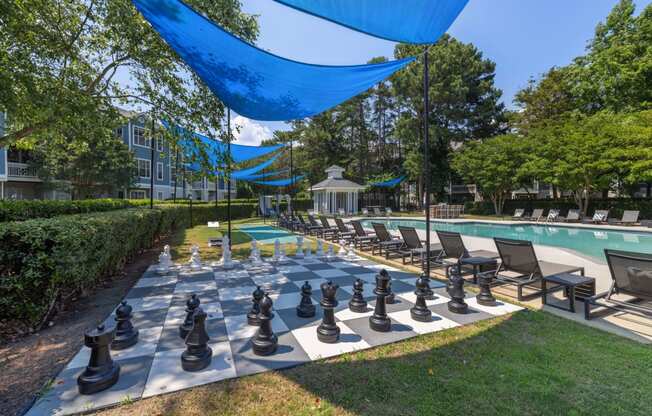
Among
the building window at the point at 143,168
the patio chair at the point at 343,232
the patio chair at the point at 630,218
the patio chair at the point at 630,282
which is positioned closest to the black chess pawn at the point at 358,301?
the patio chair at the point at 630,282

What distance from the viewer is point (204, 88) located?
7457mm

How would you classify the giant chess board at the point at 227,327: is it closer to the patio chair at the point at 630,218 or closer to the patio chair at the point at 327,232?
the patio chair at the point at 327,232

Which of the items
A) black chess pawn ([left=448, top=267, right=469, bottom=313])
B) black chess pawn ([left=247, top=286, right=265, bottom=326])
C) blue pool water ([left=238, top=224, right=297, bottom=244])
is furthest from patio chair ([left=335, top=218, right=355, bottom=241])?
black chess pawn ([left=247, top=286, right=265, bottom=326])

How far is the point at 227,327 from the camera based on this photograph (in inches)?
137

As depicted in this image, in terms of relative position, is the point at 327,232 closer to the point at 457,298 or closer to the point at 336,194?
the point at 457,298

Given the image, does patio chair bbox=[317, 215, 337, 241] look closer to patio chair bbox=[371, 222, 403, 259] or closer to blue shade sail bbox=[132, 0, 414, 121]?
patio chair bbox=[371, 222, 403, 259]

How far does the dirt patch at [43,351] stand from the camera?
228cm

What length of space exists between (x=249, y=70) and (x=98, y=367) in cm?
421

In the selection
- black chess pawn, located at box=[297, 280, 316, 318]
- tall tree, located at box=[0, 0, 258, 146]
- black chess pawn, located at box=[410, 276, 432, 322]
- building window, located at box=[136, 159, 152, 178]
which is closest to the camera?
black chess pawn, located at box=[410, 276, 432, 322]

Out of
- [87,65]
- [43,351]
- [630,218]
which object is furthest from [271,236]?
[630,218]

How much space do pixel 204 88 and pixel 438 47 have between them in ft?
86.5

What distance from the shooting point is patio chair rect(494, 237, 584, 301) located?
4.45 metres

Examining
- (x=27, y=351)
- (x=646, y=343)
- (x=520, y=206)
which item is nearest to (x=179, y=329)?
(x=27, y=351)

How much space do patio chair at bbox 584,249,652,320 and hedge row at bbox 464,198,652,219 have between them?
21.3 m
